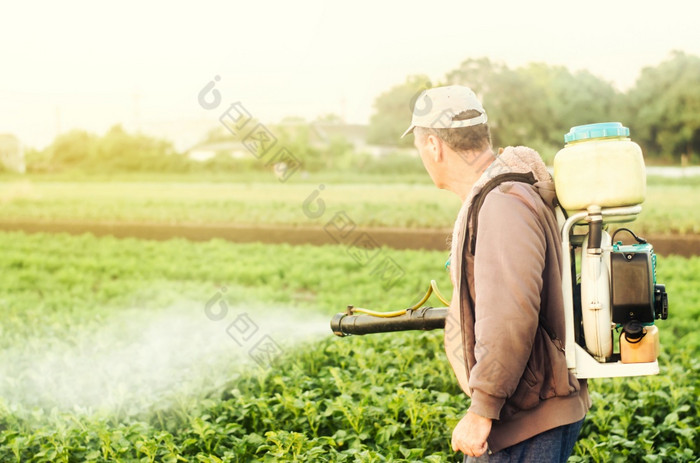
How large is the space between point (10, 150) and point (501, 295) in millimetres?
14540

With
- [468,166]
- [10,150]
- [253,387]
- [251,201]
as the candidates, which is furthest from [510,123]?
[468,166]

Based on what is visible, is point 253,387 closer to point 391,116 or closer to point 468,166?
point 468,166

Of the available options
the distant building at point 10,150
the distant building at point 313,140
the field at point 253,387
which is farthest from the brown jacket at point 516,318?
the distant building at point 10,150

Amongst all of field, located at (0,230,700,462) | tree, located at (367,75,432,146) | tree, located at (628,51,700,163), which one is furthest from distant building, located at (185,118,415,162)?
field, located at (0,230,700,462)

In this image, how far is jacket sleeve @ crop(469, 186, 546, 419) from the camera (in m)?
2.02

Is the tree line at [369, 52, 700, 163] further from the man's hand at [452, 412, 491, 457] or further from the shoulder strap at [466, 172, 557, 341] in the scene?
the man's hand at [452, 412, 491, 457]

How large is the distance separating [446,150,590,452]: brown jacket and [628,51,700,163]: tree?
14.1 meters

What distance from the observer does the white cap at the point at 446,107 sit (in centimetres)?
219

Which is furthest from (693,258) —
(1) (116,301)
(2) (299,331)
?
(1) (116,301)

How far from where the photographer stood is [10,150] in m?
14.8

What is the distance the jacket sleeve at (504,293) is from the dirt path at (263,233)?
10475 millimetres

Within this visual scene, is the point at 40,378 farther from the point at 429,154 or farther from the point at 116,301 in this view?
the point at 116,301

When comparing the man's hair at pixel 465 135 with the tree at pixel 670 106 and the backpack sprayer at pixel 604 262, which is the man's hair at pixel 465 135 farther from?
the tree at pixel 670 106

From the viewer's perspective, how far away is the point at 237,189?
1639 centimetres
